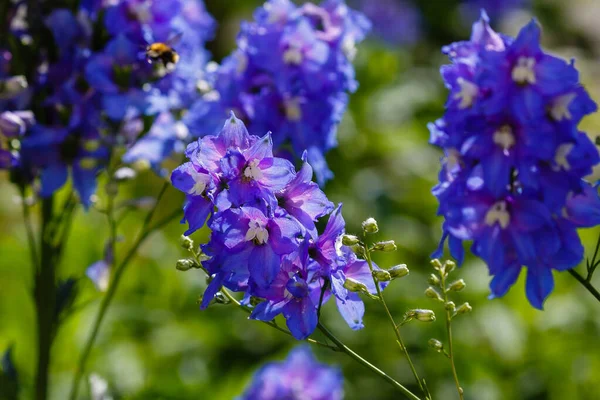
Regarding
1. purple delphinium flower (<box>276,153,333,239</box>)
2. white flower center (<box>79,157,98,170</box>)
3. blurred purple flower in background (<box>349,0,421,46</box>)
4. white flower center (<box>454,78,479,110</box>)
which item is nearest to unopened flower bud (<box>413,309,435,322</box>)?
purple delphinium flower (<box>276,153,333,239</box>)

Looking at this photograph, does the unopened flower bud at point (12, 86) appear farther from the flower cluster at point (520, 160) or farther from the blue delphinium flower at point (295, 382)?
the flower cluster at point (520, 160)

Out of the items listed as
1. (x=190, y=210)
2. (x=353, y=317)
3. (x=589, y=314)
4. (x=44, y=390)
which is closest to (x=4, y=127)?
(x=44, y=390)

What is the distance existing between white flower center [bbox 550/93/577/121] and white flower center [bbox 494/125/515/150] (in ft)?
0.21

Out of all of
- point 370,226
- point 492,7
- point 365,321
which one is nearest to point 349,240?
point 370,226

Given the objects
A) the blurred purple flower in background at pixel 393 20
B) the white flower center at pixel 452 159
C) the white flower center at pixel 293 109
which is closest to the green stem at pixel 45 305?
the white flower center at pixel 293 109

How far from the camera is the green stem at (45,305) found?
1.90 meters

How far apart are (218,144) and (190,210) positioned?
4.2 inches

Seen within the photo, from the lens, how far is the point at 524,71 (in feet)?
3.98

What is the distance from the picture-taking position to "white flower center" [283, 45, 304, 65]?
1863 mm

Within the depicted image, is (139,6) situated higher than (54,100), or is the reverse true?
(139,6)

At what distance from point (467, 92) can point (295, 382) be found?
3.14ft

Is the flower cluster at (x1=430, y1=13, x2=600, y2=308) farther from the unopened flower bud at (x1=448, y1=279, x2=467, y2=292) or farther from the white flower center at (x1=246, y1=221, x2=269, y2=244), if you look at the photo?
the white flower center at (x1=246, y1=221, x2=269, y2=244)

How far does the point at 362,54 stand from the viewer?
4.09 meters

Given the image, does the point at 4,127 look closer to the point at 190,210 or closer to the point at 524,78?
the point at 190,210
